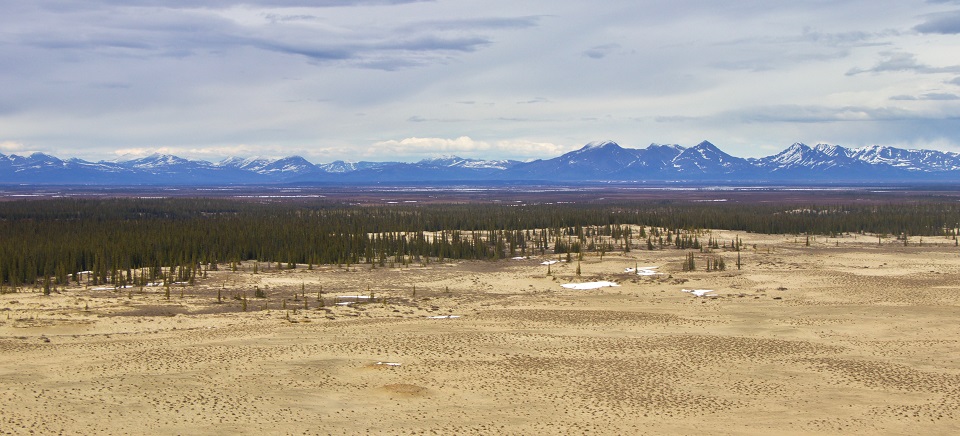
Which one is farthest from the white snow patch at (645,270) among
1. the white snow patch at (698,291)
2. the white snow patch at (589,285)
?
the white snow patch at (698,291)

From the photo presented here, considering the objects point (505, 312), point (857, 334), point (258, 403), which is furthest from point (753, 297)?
point (258, 403)

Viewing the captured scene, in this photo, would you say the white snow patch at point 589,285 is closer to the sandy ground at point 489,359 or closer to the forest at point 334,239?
the sandy ground at point 489,359

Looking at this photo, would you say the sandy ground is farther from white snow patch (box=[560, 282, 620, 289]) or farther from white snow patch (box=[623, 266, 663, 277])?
white snow patch (box=[623, 266, 663, 277])

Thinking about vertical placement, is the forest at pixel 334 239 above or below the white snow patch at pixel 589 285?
above

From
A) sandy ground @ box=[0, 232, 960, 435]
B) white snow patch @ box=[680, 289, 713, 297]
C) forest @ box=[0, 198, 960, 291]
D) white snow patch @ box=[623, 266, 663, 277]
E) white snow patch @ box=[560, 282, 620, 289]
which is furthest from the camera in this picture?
white snow patch @ box=[623, 266, 663, 277]

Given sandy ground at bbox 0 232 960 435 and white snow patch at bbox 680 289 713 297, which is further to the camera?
white snow patch at bbox 680 289 713 297

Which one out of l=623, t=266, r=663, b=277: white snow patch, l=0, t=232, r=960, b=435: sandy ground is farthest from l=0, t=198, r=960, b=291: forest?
l=623, t=266, r=663, b=277: white snow patch

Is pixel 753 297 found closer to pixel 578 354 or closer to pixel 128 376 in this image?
pixel 578 354

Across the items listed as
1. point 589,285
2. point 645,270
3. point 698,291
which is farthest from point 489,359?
point 645,270

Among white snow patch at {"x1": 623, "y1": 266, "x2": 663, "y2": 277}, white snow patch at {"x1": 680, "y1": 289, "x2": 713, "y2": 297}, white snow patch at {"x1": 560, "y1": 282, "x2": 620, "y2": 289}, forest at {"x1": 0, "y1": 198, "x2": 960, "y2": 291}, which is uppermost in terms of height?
forest at {"x1": 0, "y1": 198, "x2": 960, "y2": 291}
